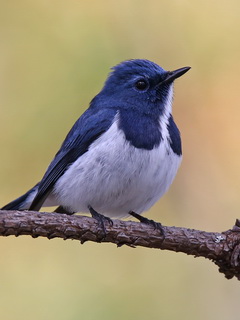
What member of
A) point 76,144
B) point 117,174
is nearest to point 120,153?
point 117,174

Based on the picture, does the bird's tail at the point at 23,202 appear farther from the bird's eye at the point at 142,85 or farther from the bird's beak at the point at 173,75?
the bird's beak at the point at 173,75

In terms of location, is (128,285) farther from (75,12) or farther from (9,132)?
(75,12)

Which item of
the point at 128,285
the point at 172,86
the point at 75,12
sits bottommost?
the point at 128,285

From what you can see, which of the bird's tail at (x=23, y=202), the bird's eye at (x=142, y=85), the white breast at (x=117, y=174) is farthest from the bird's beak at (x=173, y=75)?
the bird's tail at (x=23, y=202)

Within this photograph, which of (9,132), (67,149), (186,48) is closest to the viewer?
(67,149)

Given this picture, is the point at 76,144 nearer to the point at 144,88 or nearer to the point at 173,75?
the point at 144,88

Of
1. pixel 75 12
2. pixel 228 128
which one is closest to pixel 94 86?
pixel 75 12
